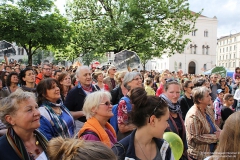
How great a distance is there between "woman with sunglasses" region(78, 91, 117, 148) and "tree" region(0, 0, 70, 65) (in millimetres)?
16750

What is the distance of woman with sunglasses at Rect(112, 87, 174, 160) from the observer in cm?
246

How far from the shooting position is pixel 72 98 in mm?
4609

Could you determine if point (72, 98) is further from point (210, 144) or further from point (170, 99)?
point (210, 144)

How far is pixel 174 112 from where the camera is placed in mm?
3822

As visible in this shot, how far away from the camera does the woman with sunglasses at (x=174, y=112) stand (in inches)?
143

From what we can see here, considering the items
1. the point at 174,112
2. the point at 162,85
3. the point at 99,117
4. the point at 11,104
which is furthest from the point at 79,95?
the point at 162,85

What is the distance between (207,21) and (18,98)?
7034 centimetres

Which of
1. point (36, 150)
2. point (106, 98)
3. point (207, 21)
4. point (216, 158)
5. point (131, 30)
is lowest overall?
point (36, 150)

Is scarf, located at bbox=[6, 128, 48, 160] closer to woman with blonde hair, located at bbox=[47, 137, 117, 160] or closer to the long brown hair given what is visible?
woman with blonde hair, located at bbox=[47, 137, 117, 160]

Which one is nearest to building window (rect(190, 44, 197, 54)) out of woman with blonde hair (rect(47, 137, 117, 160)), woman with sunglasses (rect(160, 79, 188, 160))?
woman with sunglasses (rect(160, 79, 188, 160))

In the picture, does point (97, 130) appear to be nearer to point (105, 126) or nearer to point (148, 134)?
point (105, 126)

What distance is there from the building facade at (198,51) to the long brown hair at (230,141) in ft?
212

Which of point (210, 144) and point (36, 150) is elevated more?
point (36, 150)

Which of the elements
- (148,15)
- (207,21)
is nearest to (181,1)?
(148,15)
